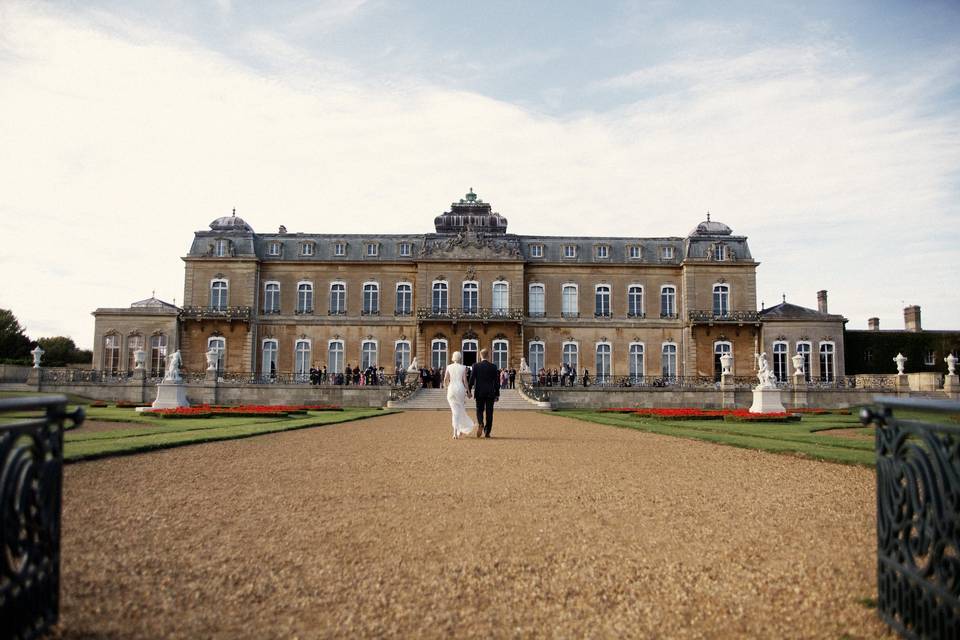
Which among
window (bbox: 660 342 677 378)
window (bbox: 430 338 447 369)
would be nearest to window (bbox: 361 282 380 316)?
window (bbox: 430 338 447 369)

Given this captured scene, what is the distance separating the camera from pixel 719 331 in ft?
131

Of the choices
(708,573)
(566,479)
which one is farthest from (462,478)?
(708,573)

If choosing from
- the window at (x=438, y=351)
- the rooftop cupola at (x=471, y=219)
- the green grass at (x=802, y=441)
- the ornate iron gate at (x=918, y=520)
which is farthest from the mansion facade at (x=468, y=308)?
the ornate iron gate at (x=918, y=520)

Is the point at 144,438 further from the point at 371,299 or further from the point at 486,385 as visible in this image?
the point at 371,299

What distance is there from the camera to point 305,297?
4084cm

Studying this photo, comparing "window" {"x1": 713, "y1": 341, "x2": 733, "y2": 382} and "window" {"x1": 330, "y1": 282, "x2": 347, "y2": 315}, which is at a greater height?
"window" {"x1": 330, "y1": 282, "x2": 347, "y2": 315}

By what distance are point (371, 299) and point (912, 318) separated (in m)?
33.1

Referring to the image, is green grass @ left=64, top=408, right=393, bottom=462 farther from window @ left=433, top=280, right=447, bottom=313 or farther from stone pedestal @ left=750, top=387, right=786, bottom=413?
window @ left=433, top=280, right=447, bottom=313

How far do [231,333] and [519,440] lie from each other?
101ft

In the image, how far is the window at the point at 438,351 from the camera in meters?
39.3

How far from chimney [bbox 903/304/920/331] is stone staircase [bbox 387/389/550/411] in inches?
1100

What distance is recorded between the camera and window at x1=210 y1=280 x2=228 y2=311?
40.2 metres

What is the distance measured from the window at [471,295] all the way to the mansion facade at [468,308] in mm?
64

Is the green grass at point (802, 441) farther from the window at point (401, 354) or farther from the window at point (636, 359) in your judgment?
the window at point (401, 354)
